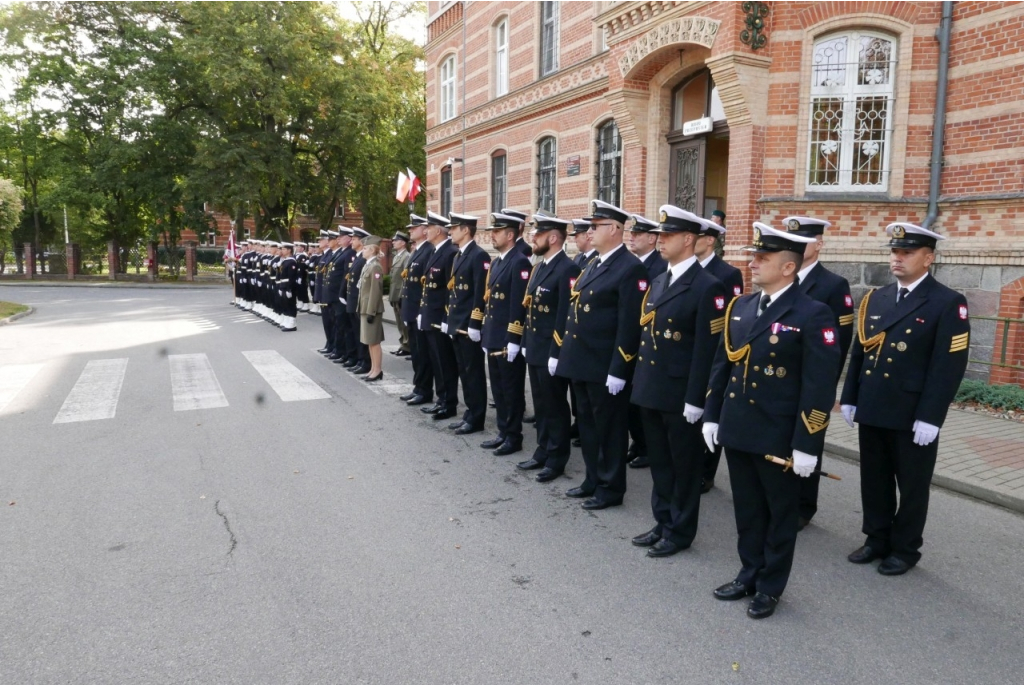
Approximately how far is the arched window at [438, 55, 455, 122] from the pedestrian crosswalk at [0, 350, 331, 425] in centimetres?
1453

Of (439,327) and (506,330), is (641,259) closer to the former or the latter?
(506,330)

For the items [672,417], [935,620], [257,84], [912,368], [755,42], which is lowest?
[935,620]

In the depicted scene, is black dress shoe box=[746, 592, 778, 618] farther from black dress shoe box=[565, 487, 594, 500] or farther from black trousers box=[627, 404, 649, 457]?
black trousers box=[627, 404, 649, 457]

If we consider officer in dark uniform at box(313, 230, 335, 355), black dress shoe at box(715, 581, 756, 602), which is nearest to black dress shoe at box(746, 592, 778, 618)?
black dress shoe at box(715, 581, 756, 602)

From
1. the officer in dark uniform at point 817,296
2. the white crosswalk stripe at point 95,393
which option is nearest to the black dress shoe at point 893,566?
the officer in dark uniform at point 817,296

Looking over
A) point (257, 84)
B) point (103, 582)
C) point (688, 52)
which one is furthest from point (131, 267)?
point (103, 582)

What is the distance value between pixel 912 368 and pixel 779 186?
7541 millimetres

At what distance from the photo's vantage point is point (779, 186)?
1138 cm

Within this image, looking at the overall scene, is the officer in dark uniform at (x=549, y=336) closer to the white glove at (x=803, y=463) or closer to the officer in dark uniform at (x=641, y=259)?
the officer in dark uniform at (x=641, y=259)

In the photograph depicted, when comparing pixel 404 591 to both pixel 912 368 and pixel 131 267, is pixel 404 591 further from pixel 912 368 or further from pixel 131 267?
pixel 131 267

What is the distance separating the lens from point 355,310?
11.3 metres

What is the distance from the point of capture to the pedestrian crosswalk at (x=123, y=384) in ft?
28.7

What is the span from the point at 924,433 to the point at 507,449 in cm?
365

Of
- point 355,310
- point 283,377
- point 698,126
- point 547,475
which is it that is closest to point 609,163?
point 698,126
